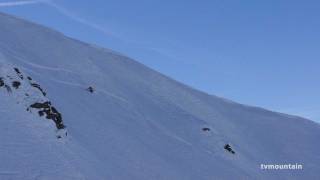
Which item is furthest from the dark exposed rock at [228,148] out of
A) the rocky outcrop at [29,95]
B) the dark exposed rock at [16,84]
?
the dark exposed rock at [16,84]

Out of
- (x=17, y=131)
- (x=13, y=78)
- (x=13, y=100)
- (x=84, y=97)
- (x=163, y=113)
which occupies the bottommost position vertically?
(x=17, y=131)

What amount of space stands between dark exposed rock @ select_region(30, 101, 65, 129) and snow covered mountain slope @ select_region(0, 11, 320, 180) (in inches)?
3.3

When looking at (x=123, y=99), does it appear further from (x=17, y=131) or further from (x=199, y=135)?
(x=17, y=131)

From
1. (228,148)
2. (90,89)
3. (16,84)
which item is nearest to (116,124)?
(90,89)

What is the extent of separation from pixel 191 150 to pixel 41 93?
15.0 meters

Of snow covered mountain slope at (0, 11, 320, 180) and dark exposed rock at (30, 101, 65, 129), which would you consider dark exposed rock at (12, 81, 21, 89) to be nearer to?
snow covered mountain slope at (0, 11, 320, 180)

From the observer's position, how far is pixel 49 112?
38594mm

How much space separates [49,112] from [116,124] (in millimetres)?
8897

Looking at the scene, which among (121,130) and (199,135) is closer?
(121,130)

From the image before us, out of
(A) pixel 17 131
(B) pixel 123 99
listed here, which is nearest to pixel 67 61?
(B) pixel 123 99

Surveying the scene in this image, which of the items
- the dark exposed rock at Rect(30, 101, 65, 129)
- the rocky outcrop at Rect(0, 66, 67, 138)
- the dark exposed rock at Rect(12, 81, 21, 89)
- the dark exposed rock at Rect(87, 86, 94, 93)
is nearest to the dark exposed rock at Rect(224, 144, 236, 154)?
the dark exposed rock at Rect(87, 86, 94, 93)

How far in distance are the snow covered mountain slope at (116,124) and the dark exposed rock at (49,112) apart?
8 cm

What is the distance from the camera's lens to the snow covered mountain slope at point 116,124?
3506 cm

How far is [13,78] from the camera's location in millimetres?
39875
